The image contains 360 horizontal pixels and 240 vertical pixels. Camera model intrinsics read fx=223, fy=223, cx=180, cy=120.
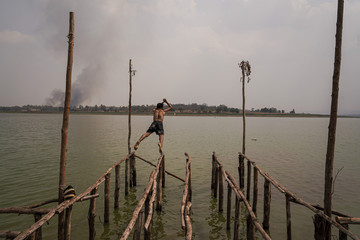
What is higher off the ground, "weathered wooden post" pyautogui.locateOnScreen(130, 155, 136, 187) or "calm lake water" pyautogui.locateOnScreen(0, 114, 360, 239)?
"weathered wooden post" pyautogui.locateOnScreen(130, 155, 136, 187)

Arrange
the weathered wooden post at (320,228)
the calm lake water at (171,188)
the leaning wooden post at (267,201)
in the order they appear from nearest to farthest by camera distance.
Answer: the weathered wooden post at (320,228)
the leaning wooden post at (267,201)
the calm lake water at (171,188)

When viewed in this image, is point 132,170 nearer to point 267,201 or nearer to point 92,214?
point 92,214

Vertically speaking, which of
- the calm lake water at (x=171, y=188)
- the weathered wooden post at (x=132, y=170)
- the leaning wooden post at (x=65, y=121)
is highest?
the leaning wooden post at (x=65, y=121)

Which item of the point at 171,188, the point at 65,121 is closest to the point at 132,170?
the point at 171,188

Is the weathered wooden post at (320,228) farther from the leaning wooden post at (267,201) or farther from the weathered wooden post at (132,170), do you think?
the weathered wooden post at (132,170)

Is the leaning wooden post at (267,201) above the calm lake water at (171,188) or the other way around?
above

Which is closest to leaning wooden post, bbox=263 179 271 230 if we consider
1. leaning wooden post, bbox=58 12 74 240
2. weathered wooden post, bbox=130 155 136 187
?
leaning wooden post, bbox=58 12 74 240

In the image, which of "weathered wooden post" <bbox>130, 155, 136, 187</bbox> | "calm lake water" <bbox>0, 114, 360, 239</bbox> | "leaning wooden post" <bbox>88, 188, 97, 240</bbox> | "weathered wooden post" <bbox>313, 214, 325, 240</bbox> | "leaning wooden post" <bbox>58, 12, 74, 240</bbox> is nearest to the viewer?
"weathered wooden post" <bbox>313, 214, 325, 240</bbox>

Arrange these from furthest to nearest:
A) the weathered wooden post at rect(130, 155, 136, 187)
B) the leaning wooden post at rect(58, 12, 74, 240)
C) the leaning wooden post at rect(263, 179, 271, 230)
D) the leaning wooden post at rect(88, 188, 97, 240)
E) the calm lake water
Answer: the weathered wooden post at rect(130, 155, 136, 187)
the calm lake water
the leaning wooden post at rect(263, 179, 271, 230)
the leaning wooden post at rect(88, 188, 97, 240)
the leaning wooden post at rect(58, 12, 74, 240)

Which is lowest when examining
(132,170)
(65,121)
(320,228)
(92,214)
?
(132,170)

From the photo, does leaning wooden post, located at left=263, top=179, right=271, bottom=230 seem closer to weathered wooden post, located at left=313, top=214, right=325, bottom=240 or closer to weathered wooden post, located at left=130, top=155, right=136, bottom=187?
weathered wooden post, located at left=313, top=214, right=325, bottom=240

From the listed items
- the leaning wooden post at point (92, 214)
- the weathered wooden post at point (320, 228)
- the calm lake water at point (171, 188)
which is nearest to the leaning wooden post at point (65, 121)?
the leaning wooden post at point (92, 214)

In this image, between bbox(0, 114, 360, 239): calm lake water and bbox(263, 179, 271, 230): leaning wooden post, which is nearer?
bbox(263, 179, 271, 230): leaning wooden post

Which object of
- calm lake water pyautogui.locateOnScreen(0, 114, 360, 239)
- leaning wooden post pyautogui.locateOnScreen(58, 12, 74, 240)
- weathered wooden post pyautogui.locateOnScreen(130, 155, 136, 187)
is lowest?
calm lake water pyautogui.locateOnScreen(0, 114, 360, 239)
